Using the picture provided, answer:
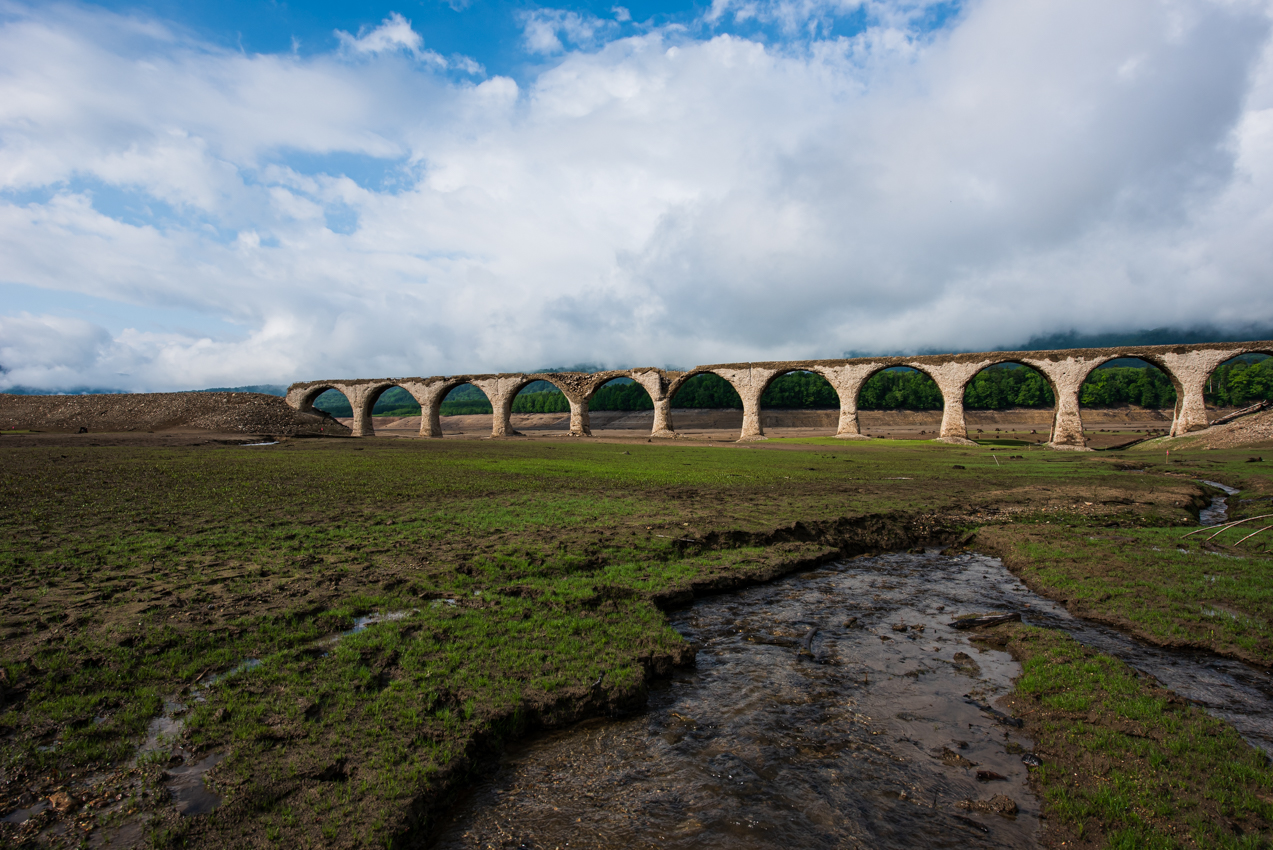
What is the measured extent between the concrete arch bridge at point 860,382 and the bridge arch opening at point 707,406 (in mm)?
25357

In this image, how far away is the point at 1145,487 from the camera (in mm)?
12703

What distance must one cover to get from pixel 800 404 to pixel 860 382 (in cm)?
4203

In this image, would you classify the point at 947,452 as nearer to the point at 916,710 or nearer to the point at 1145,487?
the point at 1145,487

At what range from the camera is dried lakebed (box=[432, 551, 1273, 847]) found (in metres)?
2.87

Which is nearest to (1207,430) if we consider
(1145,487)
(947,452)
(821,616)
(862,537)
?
(947,452)

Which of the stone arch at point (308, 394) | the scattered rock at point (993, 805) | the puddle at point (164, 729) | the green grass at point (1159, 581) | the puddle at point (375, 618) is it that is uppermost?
the stone arch at point (308, 394)

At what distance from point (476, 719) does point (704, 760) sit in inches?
56.0

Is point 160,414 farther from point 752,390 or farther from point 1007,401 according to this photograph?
point 1007,401

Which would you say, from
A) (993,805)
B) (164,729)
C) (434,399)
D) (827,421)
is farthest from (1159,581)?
(827,421)

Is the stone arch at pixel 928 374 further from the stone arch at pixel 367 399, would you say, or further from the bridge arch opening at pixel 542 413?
the bridge arch opening at pixel 542 413

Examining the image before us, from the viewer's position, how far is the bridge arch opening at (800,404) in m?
68.6

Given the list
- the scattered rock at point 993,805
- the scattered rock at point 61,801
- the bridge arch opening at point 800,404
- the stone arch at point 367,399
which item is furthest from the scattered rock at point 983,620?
the bridge arch opening at point 800,404

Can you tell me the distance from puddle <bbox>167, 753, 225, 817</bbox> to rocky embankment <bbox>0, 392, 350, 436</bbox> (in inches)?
1413

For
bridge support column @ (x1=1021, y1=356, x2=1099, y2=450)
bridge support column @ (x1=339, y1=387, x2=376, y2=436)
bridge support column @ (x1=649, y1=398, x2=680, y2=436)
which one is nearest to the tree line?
bridge support column @ (x1=649, y1=398, x2=680, y2=436)
